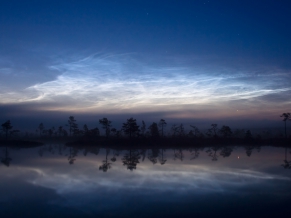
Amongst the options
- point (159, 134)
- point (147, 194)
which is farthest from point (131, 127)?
point (147, 194)

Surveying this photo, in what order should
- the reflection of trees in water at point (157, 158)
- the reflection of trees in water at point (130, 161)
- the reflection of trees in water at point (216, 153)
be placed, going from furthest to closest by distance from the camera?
the reflection of trees in water at point (216, 153) → the reflection of trees in water at point (157, 158) → the reflection of trees in water at point (130, 161)

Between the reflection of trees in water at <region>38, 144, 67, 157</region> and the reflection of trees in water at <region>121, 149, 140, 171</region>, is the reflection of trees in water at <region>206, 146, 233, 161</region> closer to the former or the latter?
the reflection of trees in water at <region>121, 149, 140, 171</region>

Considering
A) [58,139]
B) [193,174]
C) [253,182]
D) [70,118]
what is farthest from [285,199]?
[58,139]

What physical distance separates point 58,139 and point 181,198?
61.9 m

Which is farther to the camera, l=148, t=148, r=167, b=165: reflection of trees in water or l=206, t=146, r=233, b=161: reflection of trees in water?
l=206, t=146, r=233, b=161: reflection of trees in water

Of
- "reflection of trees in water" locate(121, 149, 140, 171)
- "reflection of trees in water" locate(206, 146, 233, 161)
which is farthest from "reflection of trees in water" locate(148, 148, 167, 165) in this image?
"reflection of trees in water" locate(206, 146, 233, 161)

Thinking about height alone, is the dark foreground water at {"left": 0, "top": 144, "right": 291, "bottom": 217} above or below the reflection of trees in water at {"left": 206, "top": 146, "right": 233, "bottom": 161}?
above

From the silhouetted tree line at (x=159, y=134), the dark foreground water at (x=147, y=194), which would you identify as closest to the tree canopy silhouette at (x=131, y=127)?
the silhouetted tree line at (x=159, y=134)

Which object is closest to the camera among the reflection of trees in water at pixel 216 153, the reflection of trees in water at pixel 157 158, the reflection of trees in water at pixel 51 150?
the reflection of trees in water at pixel 157 158

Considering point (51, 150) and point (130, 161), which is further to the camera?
point (51, 150)

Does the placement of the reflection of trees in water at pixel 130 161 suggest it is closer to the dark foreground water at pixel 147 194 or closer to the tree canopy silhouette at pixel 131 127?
the dark foreground water at pixel 147 194

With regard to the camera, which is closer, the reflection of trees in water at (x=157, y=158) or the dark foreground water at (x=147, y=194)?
the dark foreground water at (x=147, y=194)

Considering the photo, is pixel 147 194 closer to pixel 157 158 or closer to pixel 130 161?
pixel 130 161

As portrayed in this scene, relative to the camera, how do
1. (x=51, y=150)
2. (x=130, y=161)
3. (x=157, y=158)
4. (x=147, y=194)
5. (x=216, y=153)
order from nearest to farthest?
(x=147, y=194) < (x=130, y=161) < (x=157, y=158) < (x=216, y=153) < (x=51, y=150)
